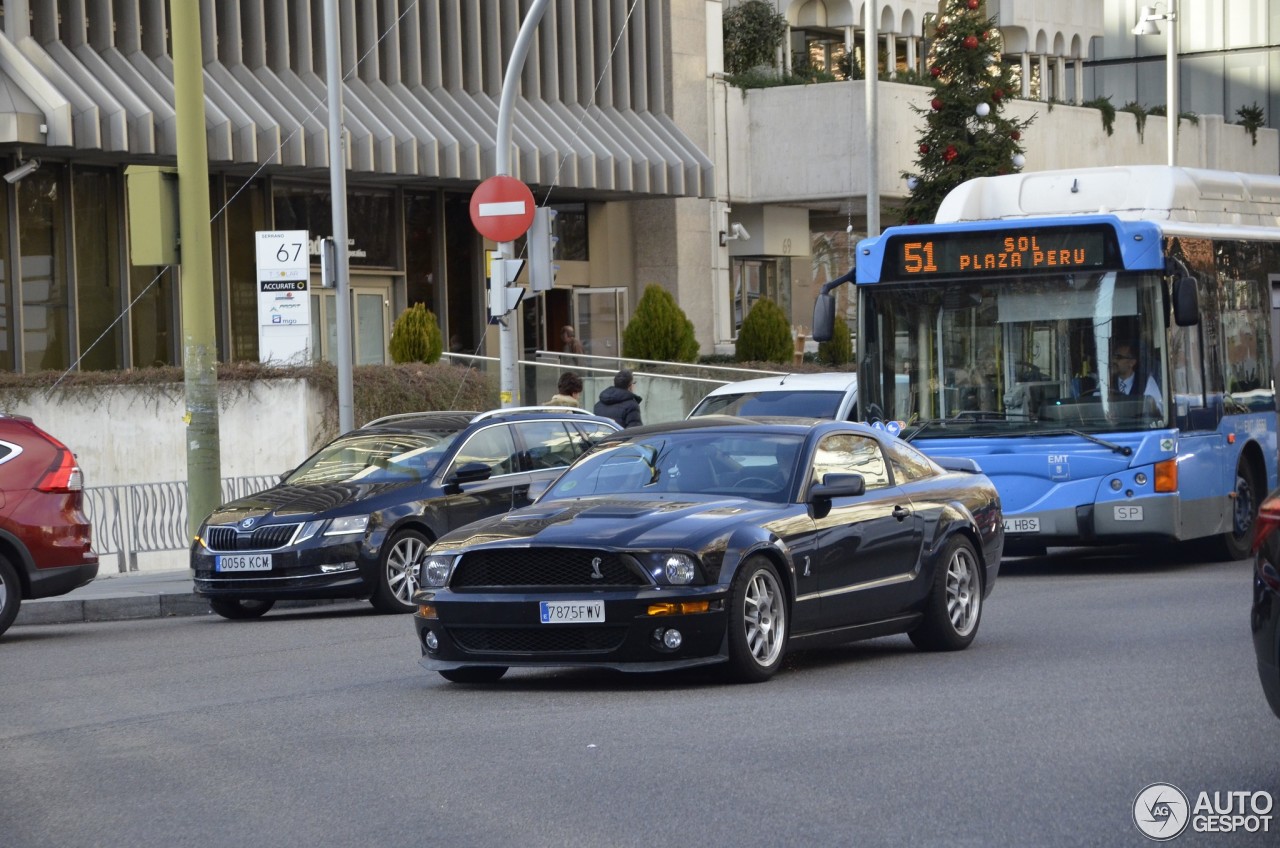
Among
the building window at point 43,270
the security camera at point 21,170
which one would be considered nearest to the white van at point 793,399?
the security camera at point 21,170

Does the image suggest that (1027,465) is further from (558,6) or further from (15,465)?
(558,6)

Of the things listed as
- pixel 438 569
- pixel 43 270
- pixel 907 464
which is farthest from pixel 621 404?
pixel 43 270

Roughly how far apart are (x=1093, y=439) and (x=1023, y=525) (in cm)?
92

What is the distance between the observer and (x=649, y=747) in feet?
26.6

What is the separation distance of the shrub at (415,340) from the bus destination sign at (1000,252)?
13748 mm

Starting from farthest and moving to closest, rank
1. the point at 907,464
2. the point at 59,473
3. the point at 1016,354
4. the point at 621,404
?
the point at 621,404, the point at 1016,354, the point at 59,473, the point at 907,464

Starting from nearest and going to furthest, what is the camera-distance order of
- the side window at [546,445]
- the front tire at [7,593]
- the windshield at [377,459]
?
the front tire at [7,593] < the windshield at [377,459] < the side window at [546,445]

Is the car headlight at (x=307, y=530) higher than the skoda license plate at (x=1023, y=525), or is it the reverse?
the car headlight at (x=307, y=530)

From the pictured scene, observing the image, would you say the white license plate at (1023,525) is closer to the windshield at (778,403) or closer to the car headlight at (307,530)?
the windshield at (778,403)

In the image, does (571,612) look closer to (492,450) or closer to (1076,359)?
(492,450)

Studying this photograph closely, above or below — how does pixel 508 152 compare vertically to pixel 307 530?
above

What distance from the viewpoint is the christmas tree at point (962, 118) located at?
37.7 m

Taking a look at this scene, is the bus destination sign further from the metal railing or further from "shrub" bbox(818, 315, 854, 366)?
"shrub" bbox(818, 315, 854, 366)

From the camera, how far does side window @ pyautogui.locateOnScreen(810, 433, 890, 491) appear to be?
11047 mm
